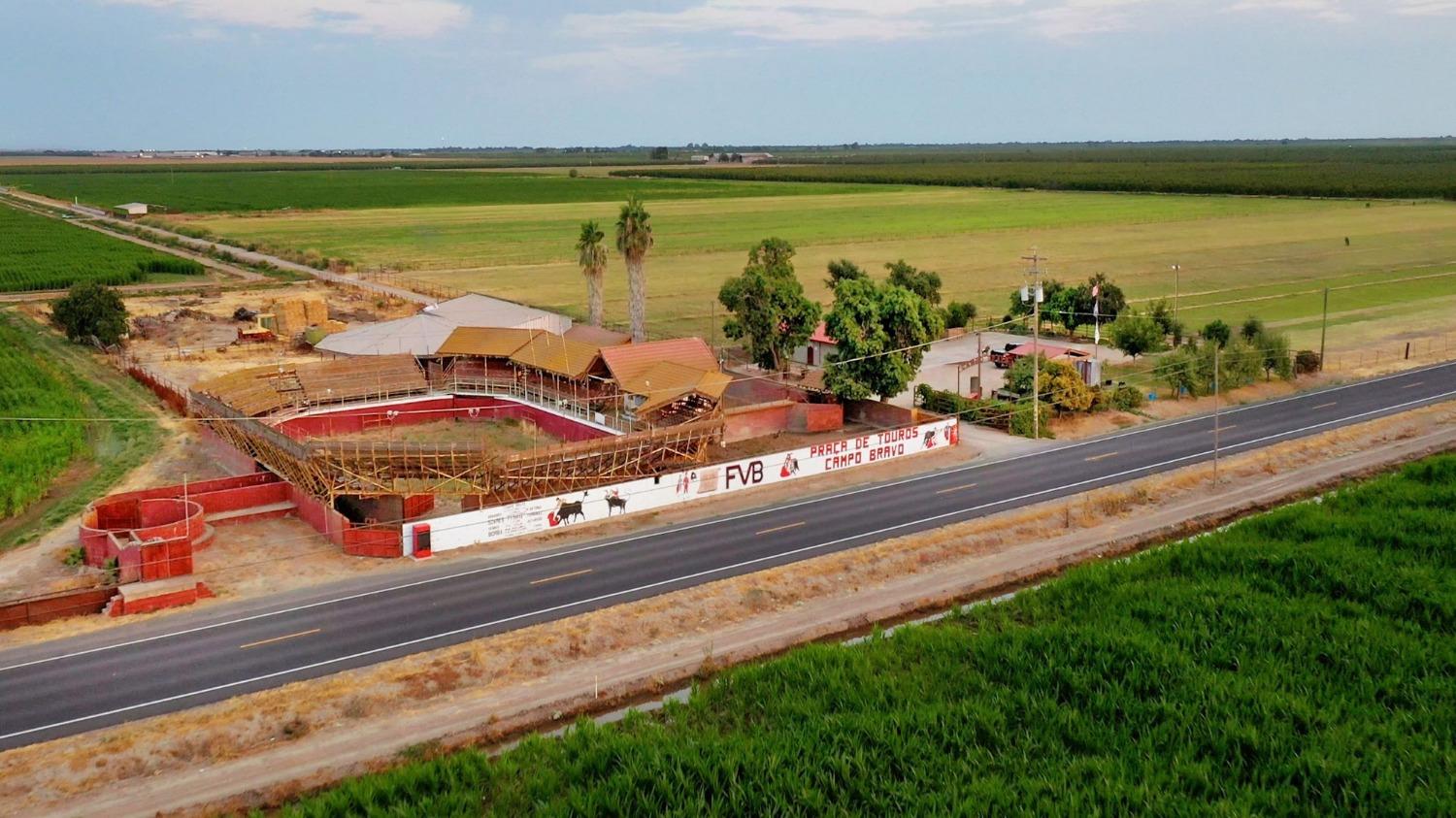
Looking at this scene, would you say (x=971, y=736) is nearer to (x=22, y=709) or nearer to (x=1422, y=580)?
(x=1422, y=580)

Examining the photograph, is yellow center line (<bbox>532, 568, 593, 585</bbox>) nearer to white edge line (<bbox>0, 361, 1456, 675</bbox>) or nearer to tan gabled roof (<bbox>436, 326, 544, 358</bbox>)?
white edge line (<bbox>0, 361, 1456, 675</bbox>)

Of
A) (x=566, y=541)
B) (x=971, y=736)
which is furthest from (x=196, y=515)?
(x=971, y=736)

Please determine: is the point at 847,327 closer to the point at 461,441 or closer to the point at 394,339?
the point at 461,441

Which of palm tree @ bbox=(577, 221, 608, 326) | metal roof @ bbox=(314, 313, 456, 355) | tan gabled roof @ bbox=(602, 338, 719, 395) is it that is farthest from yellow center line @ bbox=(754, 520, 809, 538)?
palm tree @ bbox=(577, 221, 608, 326)

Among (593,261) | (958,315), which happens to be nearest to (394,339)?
(593,261)

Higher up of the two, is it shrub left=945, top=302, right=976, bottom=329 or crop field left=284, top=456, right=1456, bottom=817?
shrub left=945, top=302, right=976, bottom=329

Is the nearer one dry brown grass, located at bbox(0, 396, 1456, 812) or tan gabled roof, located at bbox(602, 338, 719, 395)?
dry brown grass, located at bbox(0, 396, 1456, 812)
